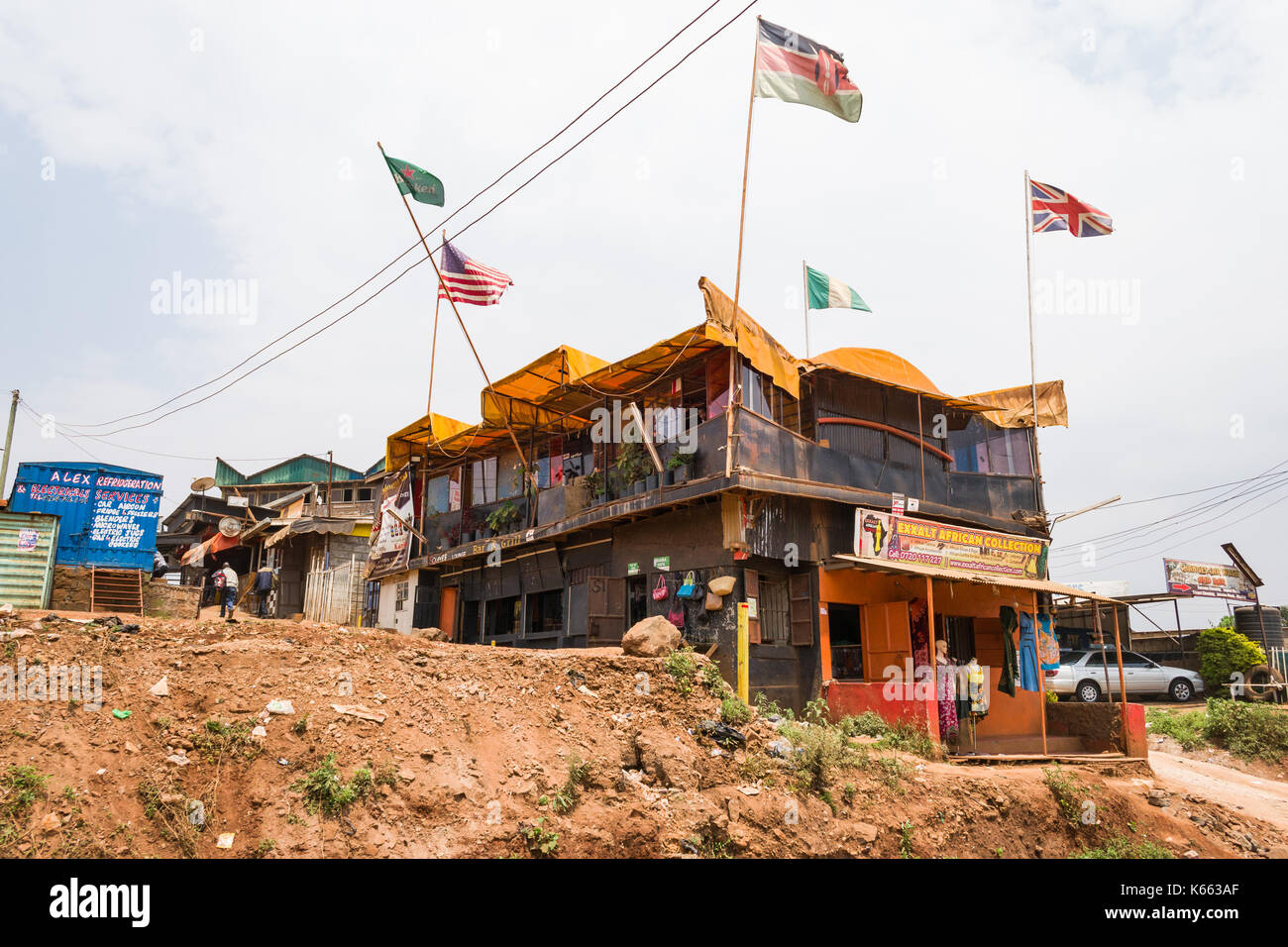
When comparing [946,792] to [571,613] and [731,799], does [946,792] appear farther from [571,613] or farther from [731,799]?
[571,613]

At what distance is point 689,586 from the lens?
14.6 metres

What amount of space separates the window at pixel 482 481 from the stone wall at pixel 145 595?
8.18 meters

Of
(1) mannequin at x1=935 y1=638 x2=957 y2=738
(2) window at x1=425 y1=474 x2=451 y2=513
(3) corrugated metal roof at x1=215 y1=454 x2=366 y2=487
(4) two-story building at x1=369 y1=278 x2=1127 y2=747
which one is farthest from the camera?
(3) corrugated metal roof at x1=215 y1=454 x2=366 y2=487

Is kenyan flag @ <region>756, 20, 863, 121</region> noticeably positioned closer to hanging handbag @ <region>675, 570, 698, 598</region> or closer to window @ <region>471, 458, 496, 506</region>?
hanging handbag @ <region>675, 570, 698, 598</region>

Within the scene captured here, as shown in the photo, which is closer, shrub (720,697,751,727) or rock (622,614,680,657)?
shrub (720,697,751,727)

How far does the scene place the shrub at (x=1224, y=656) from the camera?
74.8 ft

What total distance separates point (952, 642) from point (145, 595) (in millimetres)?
19297

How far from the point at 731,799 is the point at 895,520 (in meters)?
7.45

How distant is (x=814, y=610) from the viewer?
14.6 meters

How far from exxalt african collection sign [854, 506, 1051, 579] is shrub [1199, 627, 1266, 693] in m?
10.6

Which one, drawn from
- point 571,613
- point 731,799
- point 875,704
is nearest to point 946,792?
point 875,704

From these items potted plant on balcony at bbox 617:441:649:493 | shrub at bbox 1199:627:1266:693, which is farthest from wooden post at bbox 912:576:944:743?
shrub at bbox 1199:627:1266:693

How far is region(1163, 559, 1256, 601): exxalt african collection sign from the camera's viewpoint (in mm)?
29797

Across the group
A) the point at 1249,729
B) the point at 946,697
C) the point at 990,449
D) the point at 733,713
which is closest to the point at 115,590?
the point at 733,713
